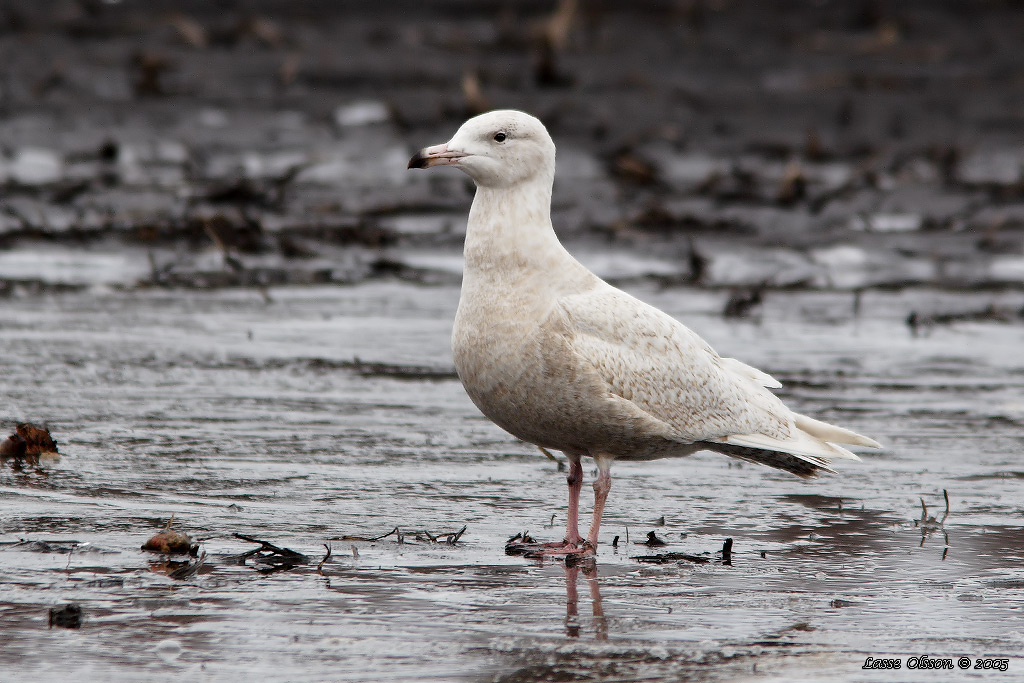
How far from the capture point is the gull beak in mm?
5633

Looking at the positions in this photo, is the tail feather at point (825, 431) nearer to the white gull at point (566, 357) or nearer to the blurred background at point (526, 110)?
the white gull at point (566, 357)

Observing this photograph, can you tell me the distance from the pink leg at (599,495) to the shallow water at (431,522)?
0.08 metres

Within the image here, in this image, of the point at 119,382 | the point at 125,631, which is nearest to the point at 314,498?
the point at 125,631

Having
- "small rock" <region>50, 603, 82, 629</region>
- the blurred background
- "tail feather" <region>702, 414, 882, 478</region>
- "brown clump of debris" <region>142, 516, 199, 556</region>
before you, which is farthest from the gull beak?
the blurred background

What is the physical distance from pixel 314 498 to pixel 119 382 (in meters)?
2.34

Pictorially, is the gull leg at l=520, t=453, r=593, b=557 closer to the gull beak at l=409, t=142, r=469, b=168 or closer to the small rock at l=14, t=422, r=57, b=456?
the gull beak at l=409, t=142, r=469, b=168

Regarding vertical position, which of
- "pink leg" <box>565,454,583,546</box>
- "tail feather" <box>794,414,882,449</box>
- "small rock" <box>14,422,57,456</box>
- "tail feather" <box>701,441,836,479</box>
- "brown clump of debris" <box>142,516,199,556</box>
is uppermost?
"tail feather" <box>794,414,882,449</box>

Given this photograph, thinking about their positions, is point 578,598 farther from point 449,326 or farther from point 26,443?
point 449,326

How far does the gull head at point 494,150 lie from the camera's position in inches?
223

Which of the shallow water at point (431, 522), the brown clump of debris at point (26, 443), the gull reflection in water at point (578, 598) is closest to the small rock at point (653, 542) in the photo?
the shallow water at point (431, 522)

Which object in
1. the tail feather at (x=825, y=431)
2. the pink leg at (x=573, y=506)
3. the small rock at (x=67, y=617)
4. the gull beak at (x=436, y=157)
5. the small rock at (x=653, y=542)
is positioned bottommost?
the small rock at (x=67, y=617)

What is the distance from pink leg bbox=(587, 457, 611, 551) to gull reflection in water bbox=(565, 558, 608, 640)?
15cm

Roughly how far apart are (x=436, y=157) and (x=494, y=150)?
220mm

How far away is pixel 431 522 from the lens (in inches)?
219
